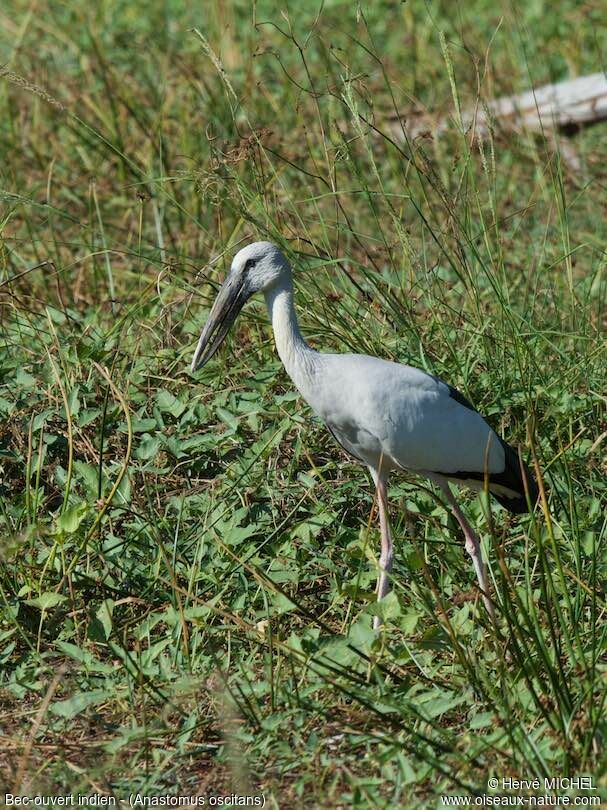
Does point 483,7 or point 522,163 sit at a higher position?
point 483,7

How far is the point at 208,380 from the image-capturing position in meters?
4.50

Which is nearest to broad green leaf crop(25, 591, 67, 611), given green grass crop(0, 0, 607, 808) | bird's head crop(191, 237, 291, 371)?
green grass crop(0, 0, 607, 808)

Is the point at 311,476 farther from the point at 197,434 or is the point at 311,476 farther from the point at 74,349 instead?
the point at 74,349

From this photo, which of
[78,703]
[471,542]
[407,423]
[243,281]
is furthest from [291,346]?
[78,703]

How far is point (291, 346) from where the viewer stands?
3613 mm

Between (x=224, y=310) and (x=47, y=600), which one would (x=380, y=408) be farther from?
(x=47, y=600)

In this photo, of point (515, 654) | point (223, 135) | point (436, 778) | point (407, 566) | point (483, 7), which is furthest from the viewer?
point (483, 7)

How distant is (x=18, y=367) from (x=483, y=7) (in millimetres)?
5276

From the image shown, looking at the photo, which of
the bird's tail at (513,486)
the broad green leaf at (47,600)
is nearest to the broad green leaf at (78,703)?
the broad green leaf at (47,600)

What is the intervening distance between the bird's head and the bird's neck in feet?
0.25

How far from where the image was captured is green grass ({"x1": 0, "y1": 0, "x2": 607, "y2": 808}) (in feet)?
9.58

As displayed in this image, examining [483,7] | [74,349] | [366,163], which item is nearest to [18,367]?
[74,349]

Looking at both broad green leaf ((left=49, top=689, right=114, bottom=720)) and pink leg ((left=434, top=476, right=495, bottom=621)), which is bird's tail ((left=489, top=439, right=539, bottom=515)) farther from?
broad green leaf ((left=49, top=689, right=114, bottom=720))

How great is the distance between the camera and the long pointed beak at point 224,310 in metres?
3.73
